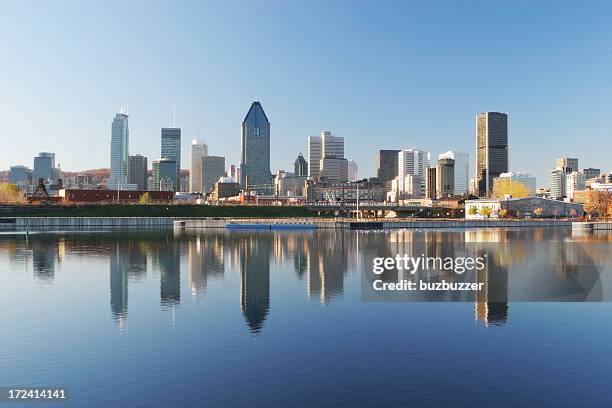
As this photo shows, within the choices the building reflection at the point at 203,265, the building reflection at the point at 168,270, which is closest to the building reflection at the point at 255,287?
A: the building reflection at the point at 203,265

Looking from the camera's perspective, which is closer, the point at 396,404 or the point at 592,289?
the point at 396,404

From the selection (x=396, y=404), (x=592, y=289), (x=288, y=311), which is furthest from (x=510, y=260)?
(x=396, y=404)

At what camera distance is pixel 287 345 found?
27.1 m

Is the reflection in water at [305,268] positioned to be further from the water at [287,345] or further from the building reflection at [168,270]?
the water at [287,345]

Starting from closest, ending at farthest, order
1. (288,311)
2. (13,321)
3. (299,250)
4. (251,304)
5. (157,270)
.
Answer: (13,321) → (288,311) → (251,304) → (157,270) → (299,250)

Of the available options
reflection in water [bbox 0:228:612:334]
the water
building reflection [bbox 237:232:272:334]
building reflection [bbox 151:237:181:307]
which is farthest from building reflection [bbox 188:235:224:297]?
building reflection [bbox 237:232:272:334]

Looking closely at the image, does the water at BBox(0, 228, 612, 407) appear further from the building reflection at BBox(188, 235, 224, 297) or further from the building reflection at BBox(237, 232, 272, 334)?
the building reflection at BBox(188, 235, 224, 297)

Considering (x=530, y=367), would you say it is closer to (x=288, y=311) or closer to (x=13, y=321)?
(x=288, y=311)

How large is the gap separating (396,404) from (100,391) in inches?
459

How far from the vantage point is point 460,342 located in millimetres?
27906

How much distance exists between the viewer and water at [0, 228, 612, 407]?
67.2ft

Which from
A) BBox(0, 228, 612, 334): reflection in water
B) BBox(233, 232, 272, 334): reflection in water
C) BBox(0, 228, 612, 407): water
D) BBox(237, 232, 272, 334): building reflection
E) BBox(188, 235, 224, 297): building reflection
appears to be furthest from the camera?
BBox(188, 235, 224, 297): building reflection

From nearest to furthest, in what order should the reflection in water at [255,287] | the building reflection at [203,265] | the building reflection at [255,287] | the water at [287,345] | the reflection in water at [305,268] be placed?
the water at [287,345] → the building reflection at [255,287] → the reflection in water at [255,287] → the reflection in water at [305,268] → the building reflection at [203,265]

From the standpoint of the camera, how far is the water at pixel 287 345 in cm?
2048
